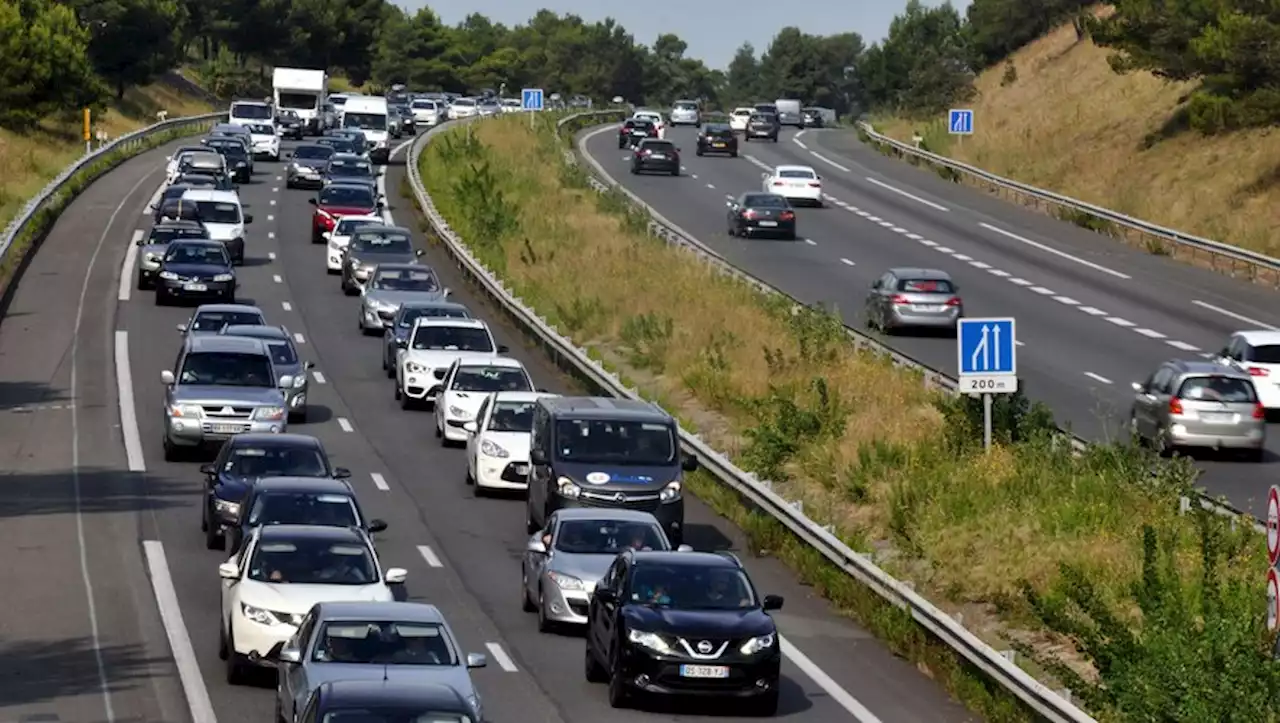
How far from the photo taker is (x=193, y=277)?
49719 mm

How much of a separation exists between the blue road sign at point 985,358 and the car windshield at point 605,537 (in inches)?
240

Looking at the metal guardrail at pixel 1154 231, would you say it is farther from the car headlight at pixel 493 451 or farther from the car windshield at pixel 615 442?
the car windshield at pixel 615 442

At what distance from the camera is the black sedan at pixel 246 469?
27.0 m

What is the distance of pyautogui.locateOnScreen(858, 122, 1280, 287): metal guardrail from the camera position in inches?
2216

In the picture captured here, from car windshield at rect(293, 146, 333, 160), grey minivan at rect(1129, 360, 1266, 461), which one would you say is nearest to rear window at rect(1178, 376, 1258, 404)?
grey minivan at rect(1129, 360, 1266, 461)

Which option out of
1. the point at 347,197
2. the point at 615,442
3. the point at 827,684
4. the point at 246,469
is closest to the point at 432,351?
the point at 615,442

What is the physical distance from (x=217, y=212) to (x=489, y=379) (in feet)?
82.3

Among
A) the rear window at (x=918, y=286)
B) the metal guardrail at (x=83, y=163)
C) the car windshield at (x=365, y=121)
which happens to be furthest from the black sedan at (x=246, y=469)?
the car windshield at (x=365, y=121)

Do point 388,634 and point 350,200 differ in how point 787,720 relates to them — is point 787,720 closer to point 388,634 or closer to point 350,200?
point 388,634

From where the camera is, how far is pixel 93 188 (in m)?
73.8

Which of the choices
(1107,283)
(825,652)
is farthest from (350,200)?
(825,652)

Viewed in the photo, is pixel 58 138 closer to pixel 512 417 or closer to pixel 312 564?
pixel 512 417

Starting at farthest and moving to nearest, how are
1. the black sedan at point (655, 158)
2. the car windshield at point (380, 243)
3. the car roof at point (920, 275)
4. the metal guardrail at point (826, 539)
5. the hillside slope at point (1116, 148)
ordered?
the black sedan at point (655, 158) → the hillside slope at point (1116, 148) → the car windshield at point (380, 243) → the car roof at point (920, 275) → the metal guardrail at point (826, 539)

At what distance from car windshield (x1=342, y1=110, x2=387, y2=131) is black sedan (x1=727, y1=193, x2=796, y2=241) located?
2769 centimetres
